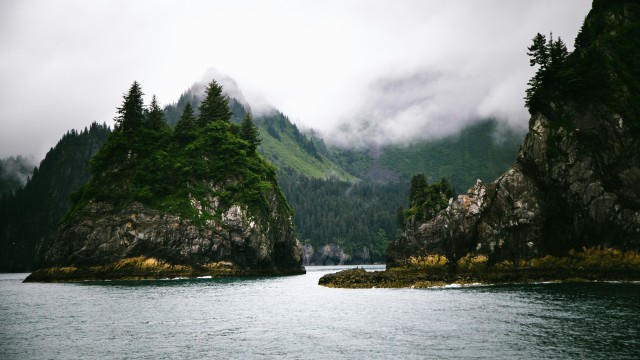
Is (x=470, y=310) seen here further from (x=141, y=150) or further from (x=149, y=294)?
(x=141, y=150)

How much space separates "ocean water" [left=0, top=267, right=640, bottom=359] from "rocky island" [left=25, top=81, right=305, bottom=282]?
44.1 meters

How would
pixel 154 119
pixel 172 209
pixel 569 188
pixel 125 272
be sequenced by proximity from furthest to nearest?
1. pixel 154 119
2. pixel 172 209
3. pixel 125 272
4. pixel 569 188

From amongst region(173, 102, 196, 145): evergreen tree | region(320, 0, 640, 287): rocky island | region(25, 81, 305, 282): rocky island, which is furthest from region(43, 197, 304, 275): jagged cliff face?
region(320, 0, 640, 287): rocky island

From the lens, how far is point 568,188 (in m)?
80.1

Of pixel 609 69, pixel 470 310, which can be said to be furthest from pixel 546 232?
pixel 470 310

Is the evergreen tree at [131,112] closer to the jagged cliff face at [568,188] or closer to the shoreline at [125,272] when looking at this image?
the shoreline at [125,272]

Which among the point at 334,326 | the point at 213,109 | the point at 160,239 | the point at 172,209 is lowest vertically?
the point at 334,326

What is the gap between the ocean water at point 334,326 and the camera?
98.4ft

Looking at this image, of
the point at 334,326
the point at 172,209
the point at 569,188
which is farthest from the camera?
the point at 172,209

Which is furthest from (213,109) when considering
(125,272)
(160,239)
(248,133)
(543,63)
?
(543,63)

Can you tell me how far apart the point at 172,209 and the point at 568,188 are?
9171 cm

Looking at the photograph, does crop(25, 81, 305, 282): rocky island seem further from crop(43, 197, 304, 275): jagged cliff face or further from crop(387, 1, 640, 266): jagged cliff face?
crop(387, 1, 640, 266): jagged cliff face

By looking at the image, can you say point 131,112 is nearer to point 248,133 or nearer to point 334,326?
point 248,133

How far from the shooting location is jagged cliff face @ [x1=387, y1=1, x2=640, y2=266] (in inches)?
2990
